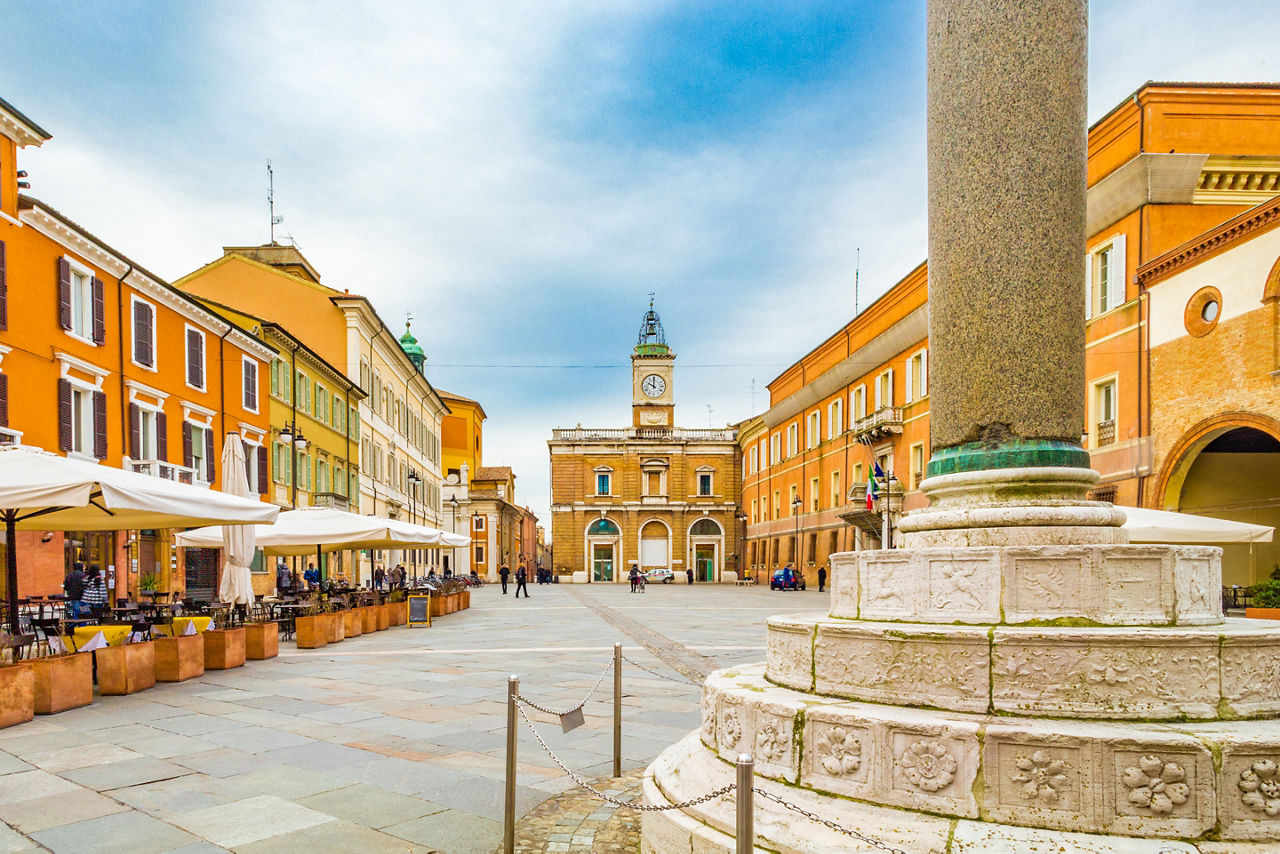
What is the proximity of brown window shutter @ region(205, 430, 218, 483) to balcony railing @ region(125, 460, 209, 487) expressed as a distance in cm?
92

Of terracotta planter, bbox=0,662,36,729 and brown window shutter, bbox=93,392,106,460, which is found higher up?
brown window shutter, bbox=93,392,106,460

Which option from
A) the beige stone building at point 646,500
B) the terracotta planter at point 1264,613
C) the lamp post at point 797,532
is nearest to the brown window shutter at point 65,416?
the terracotta planter at point 1264,613

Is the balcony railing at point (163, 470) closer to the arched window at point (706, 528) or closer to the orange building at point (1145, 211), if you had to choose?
the orange building at point (1145, 211)

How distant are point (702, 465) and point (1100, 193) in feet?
165

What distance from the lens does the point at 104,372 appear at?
19.5m

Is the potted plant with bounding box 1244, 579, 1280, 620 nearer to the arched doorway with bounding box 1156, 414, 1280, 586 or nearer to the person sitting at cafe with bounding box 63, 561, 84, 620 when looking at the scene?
the arched doorway with bounding box 1156, 414, 1280, 586

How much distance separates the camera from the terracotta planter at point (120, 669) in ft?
30.1

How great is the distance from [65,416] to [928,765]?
1945cm

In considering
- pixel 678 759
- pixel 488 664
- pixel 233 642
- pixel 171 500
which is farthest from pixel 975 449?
pixel 233 642

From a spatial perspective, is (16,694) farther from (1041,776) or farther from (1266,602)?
(1266,602)

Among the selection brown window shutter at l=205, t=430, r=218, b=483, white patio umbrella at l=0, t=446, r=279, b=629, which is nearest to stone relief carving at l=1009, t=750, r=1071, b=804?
white patio umbrella at l=0, t=446, r=279, b=629

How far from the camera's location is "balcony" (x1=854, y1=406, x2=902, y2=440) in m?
34.1

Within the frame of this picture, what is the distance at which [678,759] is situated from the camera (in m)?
4.54

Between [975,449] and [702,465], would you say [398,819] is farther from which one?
[702,465]
